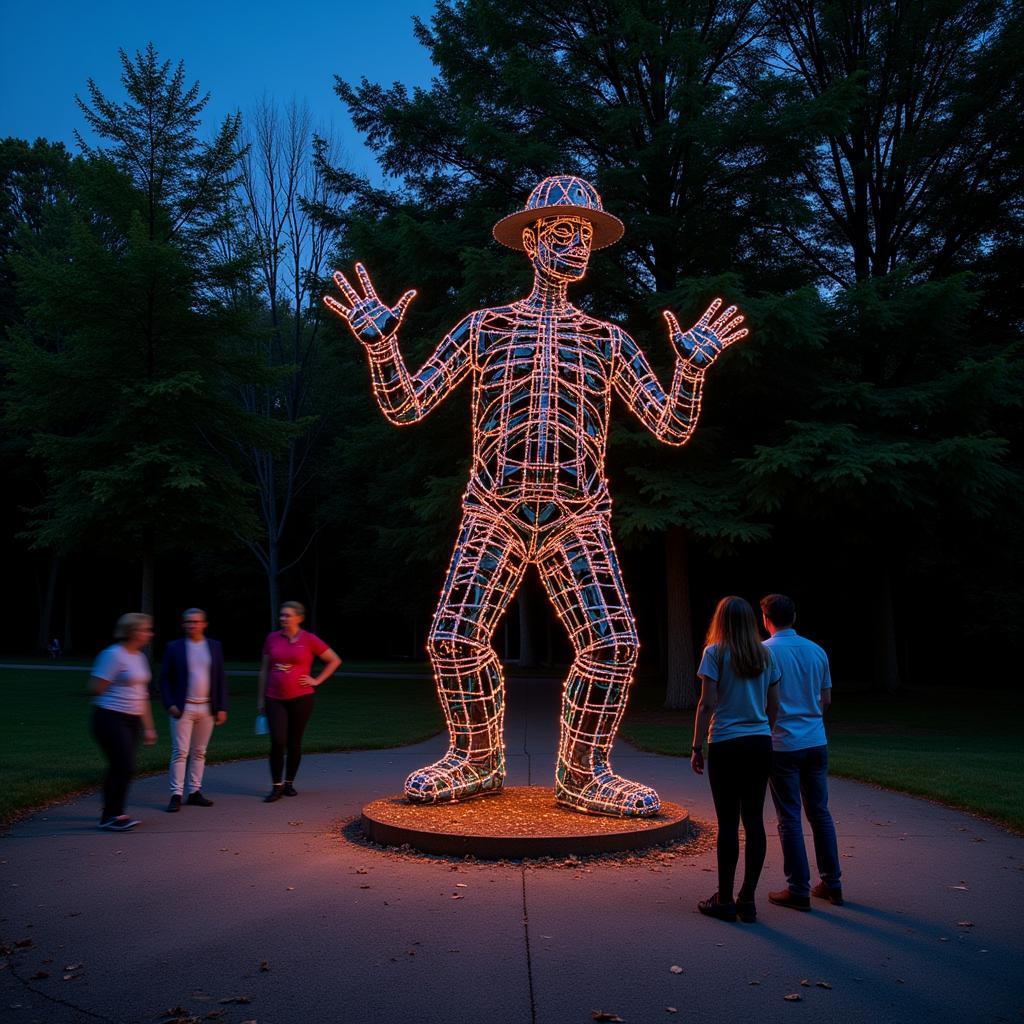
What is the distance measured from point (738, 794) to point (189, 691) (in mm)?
4670

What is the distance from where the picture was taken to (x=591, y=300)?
1650 cm

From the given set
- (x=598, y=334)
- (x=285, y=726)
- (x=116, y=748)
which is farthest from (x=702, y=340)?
(x=116, y=748)

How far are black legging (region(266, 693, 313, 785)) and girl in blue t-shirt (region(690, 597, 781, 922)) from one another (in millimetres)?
4100

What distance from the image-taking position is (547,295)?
708 centimetres

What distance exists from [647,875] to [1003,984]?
2.03 m

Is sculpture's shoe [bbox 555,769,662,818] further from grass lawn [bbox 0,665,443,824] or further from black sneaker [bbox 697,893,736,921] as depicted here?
grass lawn [bbox 0,665,443,824]

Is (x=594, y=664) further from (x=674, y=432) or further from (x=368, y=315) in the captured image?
(x=368, y=315)

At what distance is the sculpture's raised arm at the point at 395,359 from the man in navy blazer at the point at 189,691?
2.40 meters

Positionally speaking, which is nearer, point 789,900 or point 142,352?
point 789,900

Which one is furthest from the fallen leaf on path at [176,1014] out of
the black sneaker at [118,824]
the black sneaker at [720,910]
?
the black sneaker at [118,824]

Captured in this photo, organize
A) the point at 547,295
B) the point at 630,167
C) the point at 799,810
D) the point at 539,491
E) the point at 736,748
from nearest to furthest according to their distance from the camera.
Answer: the point at 736,748, the point at 799,810, the point at 539,491, the point at 547,295, the point at 630,167

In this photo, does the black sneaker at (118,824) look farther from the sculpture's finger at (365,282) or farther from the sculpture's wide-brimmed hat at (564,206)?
the sculpture's wide-brimmed hat at (564,206)

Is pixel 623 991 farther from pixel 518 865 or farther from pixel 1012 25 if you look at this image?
pixel 1012 25

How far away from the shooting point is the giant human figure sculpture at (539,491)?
6402 millimetres
